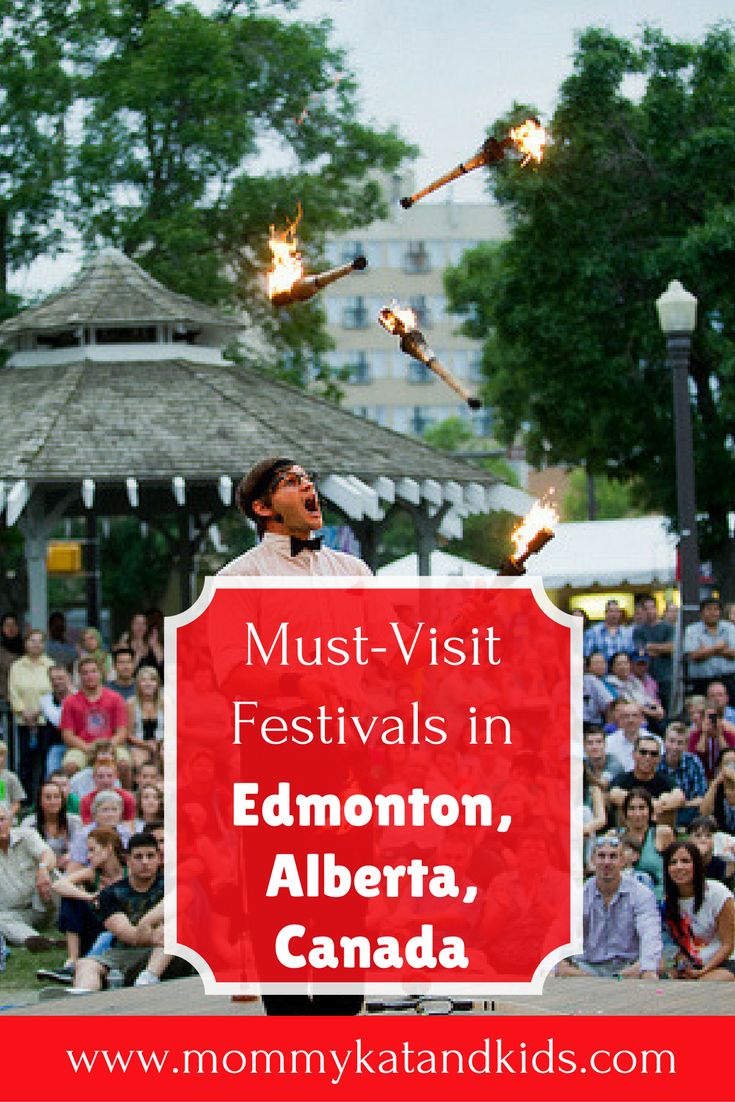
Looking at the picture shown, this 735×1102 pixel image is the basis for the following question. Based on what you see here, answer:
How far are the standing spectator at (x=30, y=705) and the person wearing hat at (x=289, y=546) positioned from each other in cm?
1005

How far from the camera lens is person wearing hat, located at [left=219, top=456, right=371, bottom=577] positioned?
21.5ft

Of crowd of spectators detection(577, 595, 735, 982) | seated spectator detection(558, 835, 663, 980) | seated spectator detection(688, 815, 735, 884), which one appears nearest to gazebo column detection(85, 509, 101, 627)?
crowd of spectators detection(577, 595, 735, 982)

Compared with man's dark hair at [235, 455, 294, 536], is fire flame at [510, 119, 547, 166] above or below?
above

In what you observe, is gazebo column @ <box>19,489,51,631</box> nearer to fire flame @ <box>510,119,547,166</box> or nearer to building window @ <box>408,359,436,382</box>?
fire flame @ <box>510,119,547,166</box>

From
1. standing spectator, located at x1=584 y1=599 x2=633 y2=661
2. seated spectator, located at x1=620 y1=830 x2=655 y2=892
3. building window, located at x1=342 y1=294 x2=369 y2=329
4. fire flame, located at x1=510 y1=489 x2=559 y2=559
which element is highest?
building window, located at x1=342 y1=294 x2=369 y2=329

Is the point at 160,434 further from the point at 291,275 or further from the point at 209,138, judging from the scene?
the point at 291,275

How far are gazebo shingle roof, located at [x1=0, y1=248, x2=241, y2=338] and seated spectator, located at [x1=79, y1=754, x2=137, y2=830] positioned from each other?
10.5m

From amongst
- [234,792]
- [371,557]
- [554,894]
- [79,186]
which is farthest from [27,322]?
[234,792]

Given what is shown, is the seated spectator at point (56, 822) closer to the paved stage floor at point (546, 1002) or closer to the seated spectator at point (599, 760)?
the seated spectator at point (599, 760)

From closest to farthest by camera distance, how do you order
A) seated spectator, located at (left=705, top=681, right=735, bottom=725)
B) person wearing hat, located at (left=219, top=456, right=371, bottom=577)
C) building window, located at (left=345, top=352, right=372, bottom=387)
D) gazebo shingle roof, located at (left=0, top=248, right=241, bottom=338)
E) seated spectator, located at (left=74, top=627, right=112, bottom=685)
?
person wearing hat, located at (left=219, top=456, right=371, bottom=577) → seated spectator, located at (left=705, top=681, right=735, bottom=725) → seated spectator, located at (left=74, top=627, right=112, bottom=685) → gazebo shingle roof, located at (left=0, top=248, right=241, bottom=338) → building window, located at (left=345, top=352, right=372, bottom=387)

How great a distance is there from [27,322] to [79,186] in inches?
300

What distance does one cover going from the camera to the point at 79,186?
31.6m

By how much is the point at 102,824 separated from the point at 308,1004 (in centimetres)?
652

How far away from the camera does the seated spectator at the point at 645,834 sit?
12484mm
